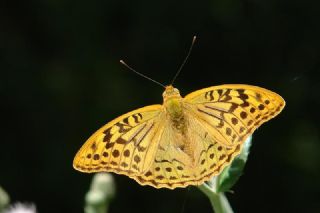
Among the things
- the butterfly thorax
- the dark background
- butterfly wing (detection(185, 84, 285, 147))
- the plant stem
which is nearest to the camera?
the plant stem

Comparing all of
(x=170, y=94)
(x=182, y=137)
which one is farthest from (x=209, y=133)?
(x=170, y=94)

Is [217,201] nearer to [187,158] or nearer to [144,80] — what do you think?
[187,158]

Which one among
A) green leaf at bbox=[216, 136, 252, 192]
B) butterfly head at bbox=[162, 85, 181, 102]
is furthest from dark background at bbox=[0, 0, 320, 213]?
green leaf at bbox=[216, 136, 252, 192]

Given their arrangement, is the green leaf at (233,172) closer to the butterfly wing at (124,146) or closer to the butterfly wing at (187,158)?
the butterfly wing at (187,158)

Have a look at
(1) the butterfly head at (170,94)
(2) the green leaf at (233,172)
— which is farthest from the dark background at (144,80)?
(2) the green leaf at (233,172)

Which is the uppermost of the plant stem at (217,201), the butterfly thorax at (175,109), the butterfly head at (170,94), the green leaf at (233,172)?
the butterfly head at (170,94)

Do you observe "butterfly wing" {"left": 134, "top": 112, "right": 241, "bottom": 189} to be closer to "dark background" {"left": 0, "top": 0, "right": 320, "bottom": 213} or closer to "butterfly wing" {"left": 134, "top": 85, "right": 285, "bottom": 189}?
"butterfly wing" {"left": 134, "top": 85, "right": 285, "bottom": 189}
